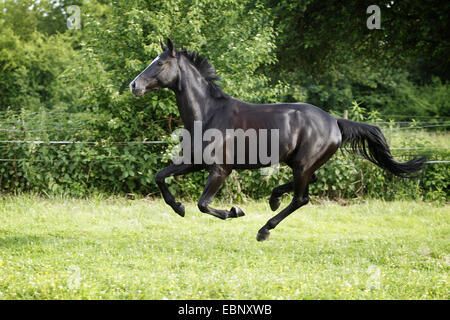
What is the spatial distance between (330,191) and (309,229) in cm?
229

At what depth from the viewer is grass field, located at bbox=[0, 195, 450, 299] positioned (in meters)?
4.27

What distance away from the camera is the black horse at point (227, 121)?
5.09m

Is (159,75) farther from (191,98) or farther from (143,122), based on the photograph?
(143,122)

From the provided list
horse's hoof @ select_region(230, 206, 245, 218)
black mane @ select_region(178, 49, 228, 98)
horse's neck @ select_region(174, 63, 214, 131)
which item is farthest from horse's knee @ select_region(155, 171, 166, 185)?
black mane @ select_region(178, 49, 228, 98)

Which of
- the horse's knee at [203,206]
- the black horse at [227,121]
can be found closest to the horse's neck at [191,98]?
the black horse at [227,121]

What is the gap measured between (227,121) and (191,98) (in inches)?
18.5

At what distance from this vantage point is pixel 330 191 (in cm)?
971

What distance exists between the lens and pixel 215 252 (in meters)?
5.98

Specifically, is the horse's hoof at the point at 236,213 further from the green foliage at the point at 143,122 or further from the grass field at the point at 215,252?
the green foliage at the point at 143,122

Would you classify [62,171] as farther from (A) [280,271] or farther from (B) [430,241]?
(B) [430,241]
